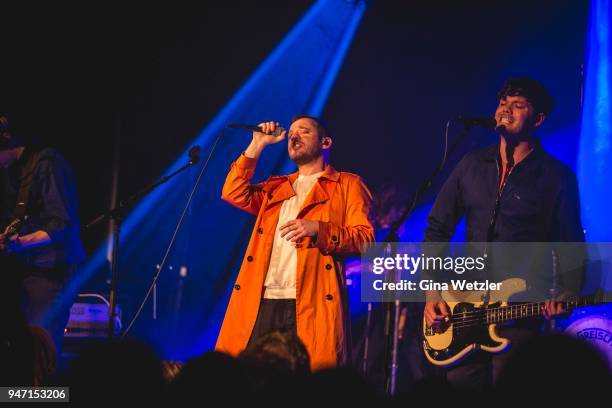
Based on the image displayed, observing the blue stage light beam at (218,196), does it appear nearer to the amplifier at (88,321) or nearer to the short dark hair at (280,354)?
the amplifier at (88,321)

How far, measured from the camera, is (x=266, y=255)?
15.4ft

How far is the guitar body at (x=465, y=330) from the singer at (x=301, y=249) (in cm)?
58

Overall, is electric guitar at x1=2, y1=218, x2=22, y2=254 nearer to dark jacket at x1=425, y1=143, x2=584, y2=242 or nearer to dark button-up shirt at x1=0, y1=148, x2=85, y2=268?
dark button-up shirt at x1=0, y1=148, x2=85, y2=268

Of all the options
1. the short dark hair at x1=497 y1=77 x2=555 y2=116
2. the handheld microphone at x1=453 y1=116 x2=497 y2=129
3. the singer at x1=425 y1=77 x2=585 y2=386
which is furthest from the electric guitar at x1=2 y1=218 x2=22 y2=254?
the short dark hair at x1=497 y1=77 x2=555 y2=116

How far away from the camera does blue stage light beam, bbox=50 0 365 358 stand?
29.3ft

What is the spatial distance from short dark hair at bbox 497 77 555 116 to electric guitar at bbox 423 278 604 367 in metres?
1.20

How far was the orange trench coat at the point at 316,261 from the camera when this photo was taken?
4383 millimetres

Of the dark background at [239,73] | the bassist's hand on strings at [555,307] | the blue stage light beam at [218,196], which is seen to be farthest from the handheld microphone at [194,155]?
the blue stage light beam at [218,196]

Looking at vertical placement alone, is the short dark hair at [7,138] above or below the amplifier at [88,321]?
above

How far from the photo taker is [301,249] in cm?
456

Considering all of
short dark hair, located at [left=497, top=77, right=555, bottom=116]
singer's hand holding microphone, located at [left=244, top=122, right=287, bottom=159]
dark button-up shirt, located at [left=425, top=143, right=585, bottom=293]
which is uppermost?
short dark hair, located at [left=497, top=77, right=555, bottom=116]

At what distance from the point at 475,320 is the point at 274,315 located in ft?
4.21

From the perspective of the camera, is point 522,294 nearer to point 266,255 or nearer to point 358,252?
point 358,252

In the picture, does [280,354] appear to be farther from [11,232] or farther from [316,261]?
[11,232]
